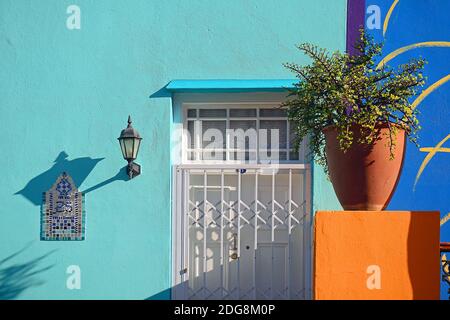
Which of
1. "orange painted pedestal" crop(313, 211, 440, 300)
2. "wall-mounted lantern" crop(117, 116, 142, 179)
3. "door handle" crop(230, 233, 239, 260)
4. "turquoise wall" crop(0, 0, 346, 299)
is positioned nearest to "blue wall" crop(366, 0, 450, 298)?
"turquoise wall" crop(0, 0, 346, 299)

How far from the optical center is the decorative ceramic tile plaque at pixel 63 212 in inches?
238

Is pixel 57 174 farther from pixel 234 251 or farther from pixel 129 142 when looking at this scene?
pixel 234 251

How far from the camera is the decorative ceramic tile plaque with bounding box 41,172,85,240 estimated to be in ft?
19.8

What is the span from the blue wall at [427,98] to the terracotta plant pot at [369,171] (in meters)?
1.45

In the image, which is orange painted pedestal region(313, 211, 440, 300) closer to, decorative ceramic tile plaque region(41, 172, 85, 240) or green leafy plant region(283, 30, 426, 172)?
green leafy plant region(283, 30, 426, 172)

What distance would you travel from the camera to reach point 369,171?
14.7ft

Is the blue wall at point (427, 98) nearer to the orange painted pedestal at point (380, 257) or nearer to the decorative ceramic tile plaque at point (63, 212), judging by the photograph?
the orange painted pedestal at point (380, 257)

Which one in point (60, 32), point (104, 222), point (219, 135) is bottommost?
point (104, 222)

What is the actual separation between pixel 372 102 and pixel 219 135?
6.84ft

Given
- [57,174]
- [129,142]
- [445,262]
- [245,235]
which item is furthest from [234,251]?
[445,262]

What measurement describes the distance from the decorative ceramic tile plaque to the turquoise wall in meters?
0.07

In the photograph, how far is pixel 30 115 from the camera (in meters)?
6.14
